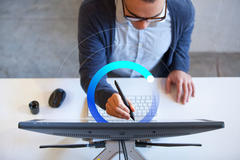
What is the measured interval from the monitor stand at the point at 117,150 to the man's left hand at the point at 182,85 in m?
0.27

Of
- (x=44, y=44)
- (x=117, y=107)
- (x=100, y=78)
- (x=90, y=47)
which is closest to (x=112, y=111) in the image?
(x=117, y=107)

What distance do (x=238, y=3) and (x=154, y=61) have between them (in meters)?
1.24

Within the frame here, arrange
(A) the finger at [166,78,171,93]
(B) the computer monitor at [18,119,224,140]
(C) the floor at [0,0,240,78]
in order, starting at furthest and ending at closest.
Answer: (C) the floor at [0,0,240,78]
(A) the finger at [166,78,171,93]
(B) the computer monitor at [18,119,224,140]

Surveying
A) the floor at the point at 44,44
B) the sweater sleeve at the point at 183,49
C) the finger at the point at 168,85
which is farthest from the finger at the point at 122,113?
the floor at the point at 44,44

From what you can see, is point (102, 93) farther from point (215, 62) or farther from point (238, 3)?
point (238, 3)

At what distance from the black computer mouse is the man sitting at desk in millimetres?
91

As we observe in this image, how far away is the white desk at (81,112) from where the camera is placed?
0.72 meters

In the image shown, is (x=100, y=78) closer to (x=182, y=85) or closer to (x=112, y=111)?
(x=112, y=111)

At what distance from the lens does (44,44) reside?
5.76 ft

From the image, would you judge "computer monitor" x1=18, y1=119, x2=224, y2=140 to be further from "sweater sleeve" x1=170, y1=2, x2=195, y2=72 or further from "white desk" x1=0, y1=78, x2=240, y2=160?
"sweater sleeve" x1=170, y1=2, x2=195, y2=72

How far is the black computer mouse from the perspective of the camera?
774mm

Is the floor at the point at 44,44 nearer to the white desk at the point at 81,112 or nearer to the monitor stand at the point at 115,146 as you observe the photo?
the white desk at the point at 81,112

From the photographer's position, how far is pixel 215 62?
1.68 metres

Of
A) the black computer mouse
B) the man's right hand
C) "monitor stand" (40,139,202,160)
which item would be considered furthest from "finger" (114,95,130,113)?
the black computer mouse
